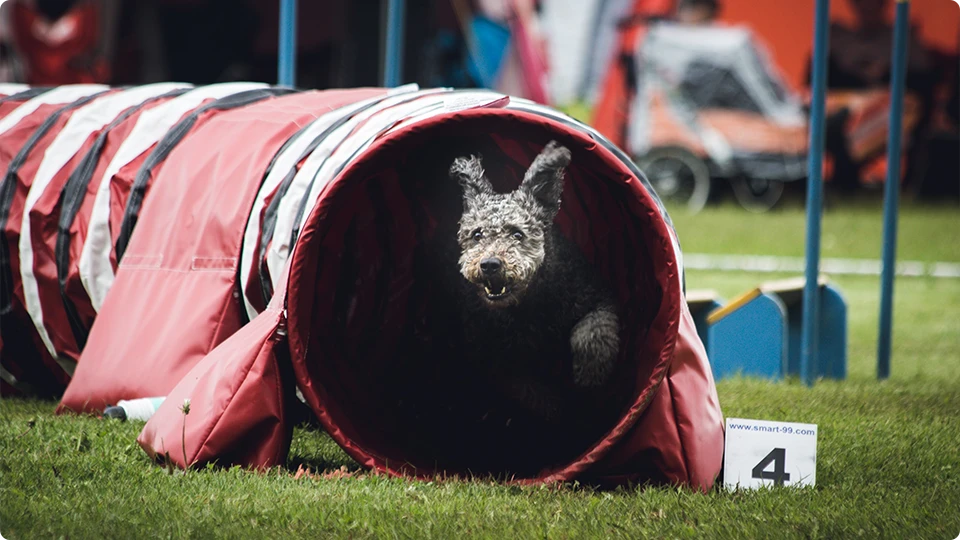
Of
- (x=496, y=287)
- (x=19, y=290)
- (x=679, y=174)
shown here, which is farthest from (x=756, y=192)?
(x=496, y=287)

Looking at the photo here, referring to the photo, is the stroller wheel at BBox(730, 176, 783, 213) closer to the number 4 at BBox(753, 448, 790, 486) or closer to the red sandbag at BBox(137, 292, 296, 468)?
the number 4 at BBox(753, 448, 790, 486)

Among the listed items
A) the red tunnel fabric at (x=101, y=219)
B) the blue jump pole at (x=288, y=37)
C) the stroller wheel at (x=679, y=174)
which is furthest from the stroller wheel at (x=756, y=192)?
the red tunnel fabric at (x=101, y=219)

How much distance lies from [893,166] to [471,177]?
282 cm

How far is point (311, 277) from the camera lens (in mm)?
3615

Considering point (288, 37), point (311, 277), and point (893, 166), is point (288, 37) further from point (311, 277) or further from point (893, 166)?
point (893, 166)

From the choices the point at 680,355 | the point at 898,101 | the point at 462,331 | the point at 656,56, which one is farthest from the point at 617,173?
the point at 656,56

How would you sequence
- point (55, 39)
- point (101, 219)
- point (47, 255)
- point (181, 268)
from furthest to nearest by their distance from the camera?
point (55, 39)
point (47, 255)
point (101, 219)
point (181, 268)

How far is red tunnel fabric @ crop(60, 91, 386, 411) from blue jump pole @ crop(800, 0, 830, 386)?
7.90 feet

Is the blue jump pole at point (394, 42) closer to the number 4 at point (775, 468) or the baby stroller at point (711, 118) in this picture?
the number 4 at point (775, 468)

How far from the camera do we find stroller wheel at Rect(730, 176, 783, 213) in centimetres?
1552

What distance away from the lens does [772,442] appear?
3.51 m

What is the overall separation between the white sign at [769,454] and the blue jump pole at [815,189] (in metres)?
1.97

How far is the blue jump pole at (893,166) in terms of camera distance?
5574 mm

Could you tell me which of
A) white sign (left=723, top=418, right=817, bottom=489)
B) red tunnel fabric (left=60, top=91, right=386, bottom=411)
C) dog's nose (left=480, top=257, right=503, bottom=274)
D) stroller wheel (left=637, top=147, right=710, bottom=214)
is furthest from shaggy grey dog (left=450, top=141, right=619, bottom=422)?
stroller wheel (left=637, top=147, right=710, bottom=214)
